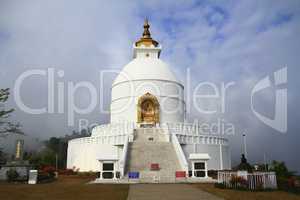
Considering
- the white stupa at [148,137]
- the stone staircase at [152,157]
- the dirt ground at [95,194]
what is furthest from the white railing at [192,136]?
the dirt ground at [95,194]

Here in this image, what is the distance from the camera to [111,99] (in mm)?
38938

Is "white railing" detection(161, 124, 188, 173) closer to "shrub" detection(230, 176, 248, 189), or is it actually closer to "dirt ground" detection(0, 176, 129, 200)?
"shrub" detection(230, 176, 248, 189)

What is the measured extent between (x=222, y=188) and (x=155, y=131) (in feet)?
49.7

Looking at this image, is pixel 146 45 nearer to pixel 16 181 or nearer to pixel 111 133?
pixel 111 133

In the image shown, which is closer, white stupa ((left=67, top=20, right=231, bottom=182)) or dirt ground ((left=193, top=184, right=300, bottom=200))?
dirt ground ((left=193, top=184, right=300, bottom=200))

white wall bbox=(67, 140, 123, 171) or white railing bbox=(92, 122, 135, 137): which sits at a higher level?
white railing bbox=(92, 122, 135, 137)

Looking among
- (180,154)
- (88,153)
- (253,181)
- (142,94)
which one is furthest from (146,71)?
(253,181)

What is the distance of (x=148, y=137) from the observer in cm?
2969

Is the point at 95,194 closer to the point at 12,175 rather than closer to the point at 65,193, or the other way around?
the point at 65,193

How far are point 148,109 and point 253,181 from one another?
21.1 m

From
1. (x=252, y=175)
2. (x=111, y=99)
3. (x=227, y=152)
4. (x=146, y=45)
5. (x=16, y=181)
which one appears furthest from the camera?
(x=146, y=45)

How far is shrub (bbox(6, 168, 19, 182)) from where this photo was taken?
2141 cm

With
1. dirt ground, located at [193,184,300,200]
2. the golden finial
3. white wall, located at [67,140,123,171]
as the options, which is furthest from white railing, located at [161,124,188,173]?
the golden finial

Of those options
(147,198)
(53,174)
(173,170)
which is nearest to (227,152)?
(173,170)
